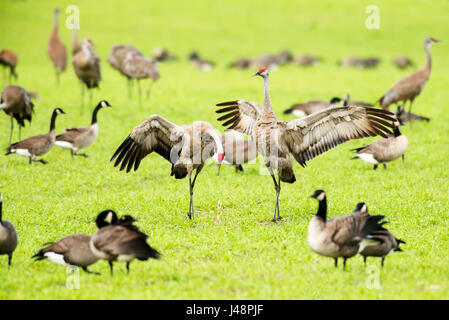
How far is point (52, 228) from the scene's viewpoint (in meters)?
9.76

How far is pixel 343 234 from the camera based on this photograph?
7.28 m

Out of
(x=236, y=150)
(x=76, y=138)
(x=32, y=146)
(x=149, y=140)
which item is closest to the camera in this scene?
(x=149, y=140)

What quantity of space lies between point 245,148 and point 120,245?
22.1 ft

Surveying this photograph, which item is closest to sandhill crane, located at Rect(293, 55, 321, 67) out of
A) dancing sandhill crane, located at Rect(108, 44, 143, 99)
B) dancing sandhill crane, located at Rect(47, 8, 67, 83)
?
dancing sandhill crane, located at Rect(108, 44, 143, 99)

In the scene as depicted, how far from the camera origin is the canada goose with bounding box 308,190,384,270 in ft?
23.8

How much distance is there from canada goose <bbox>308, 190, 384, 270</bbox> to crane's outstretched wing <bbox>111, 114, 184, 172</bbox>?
12.0 feet

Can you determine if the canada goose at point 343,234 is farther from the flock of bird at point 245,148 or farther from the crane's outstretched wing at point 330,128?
the crane's outstretched wing at point 330,128

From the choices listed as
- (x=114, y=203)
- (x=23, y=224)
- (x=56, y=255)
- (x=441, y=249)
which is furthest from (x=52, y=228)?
(x=441, y=249)

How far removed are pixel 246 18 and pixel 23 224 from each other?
35390mm

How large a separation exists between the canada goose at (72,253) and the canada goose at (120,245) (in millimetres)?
143

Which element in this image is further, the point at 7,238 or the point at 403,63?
the point at 403,63

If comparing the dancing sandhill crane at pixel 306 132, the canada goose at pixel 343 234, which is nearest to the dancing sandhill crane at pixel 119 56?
the dancing sandhill crane at pixel 306 132

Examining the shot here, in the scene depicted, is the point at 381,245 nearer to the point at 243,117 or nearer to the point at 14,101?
the point at 243,117

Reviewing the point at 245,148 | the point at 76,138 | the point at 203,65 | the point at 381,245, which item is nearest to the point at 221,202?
the point at 245,148
